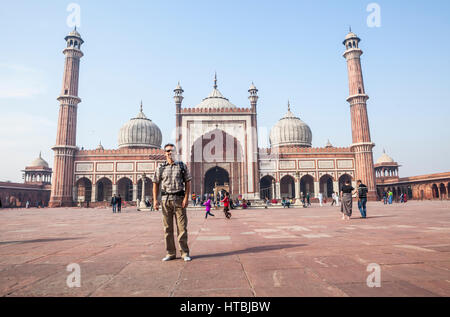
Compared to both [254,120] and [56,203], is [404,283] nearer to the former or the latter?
[254,120]

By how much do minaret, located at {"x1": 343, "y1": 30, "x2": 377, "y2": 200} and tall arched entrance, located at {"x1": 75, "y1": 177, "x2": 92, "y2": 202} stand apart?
29.5 metres

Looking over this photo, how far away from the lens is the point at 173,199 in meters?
3.31

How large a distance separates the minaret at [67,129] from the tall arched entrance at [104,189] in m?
3.36

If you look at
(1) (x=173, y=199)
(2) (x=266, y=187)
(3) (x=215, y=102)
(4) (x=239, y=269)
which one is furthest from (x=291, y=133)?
(4) (x=239, y=269)

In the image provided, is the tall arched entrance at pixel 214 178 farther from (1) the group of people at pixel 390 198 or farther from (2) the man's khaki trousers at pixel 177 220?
(2) the man's khaki trousers at pixel 177 220

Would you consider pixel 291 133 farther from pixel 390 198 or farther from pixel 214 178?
pixel 390 198

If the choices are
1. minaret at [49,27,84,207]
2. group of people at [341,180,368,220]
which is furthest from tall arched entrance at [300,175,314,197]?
group of people at [341,180,368,220]

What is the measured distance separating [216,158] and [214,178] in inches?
129

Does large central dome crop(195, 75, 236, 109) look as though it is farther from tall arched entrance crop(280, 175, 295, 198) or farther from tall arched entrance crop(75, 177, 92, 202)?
tall arched entrance crop(75, 177, 92, 202)

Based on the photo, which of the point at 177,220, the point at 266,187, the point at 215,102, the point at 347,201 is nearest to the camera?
the point at 177,220

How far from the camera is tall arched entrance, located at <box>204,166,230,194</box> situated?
109ft
